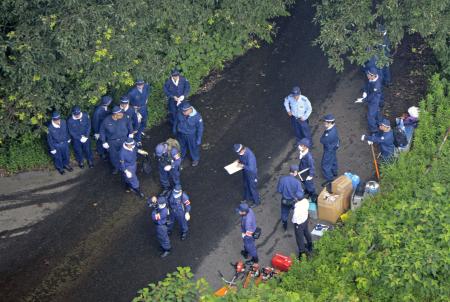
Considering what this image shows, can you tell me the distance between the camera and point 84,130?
15.8m

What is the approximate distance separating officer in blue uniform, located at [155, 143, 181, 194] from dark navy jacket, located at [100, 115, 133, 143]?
101 centimetres

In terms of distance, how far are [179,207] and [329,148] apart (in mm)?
3631

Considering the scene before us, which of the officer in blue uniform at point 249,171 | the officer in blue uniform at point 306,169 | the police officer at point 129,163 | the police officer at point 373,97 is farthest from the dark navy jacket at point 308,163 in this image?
the police officer at point 129,163

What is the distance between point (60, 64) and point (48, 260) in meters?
4.19

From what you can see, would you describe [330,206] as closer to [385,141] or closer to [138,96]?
[385,141]

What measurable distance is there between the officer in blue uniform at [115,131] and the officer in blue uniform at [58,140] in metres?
0.88

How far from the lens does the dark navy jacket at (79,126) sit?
15.6 metres

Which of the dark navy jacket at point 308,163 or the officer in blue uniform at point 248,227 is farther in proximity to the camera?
the dark navy jacket at point 308,163

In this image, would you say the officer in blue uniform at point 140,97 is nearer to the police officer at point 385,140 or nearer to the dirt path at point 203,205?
the dirt path at point 203,205

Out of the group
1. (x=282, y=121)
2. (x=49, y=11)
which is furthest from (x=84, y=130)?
(x=282, y=121)

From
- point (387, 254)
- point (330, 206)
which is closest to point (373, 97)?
point (330, 206)

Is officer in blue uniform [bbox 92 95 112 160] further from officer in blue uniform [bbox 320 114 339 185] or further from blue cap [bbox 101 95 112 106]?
officer in blue uniform [bbox 320 114 339 185]

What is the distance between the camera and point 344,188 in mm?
14047

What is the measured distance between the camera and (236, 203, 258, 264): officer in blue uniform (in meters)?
12.6
